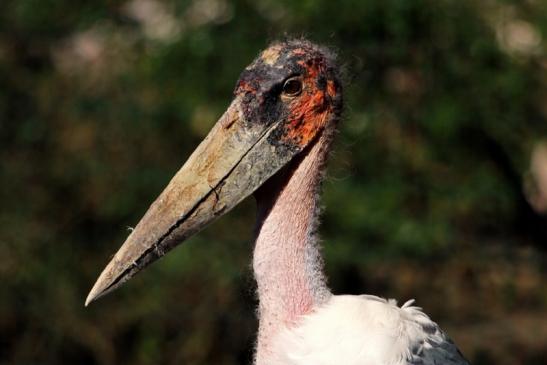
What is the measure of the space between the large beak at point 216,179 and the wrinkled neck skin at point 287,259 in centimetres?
10

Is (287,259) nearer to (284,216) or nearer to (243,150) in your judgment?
(284,216)

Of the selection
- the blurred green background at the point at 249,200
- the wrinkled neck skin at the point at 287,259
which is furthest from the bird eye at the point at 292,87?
the blurred green background at the point at 249,200

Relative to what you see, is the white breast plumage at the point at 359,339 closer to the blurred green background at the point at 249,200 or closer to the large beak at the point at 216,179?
the large beak at the point at 216,179

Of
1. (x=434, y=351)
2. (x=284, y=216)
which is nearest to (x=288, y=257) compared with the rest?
(x=284, y=216)

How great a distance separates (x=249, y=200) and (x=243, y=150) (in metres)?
4.69

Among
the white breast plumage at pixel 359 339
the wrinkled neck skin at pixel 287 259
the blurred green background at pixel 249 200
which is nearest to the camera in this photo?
the white breast plumage at pixel 359 339

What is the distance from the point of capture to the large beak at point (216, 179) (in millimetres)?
4020

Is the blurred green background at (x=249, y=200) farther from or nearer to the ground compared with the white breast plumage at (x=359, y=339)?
farther from the ground

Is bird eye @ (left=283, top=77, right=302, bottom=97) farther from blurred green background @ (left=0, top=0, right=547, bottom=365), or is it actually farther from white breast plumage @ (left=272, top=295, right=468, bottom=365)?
blurred green background @ (left=0, top=0, right=547, bottom=365)

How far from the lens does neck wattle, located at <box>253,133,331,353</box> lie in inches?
156

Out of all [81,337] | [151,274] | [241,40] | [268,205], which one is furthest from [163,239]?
[81,337]

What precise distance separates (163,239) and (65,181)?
563 cm

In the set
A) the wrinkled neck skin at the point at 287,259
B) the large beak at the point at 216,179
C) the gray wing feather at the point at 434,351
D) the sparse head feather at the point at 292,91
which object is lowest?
the gray wing feather at the point at 434,351

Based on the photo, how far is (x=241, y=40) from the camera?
24.2 ft
